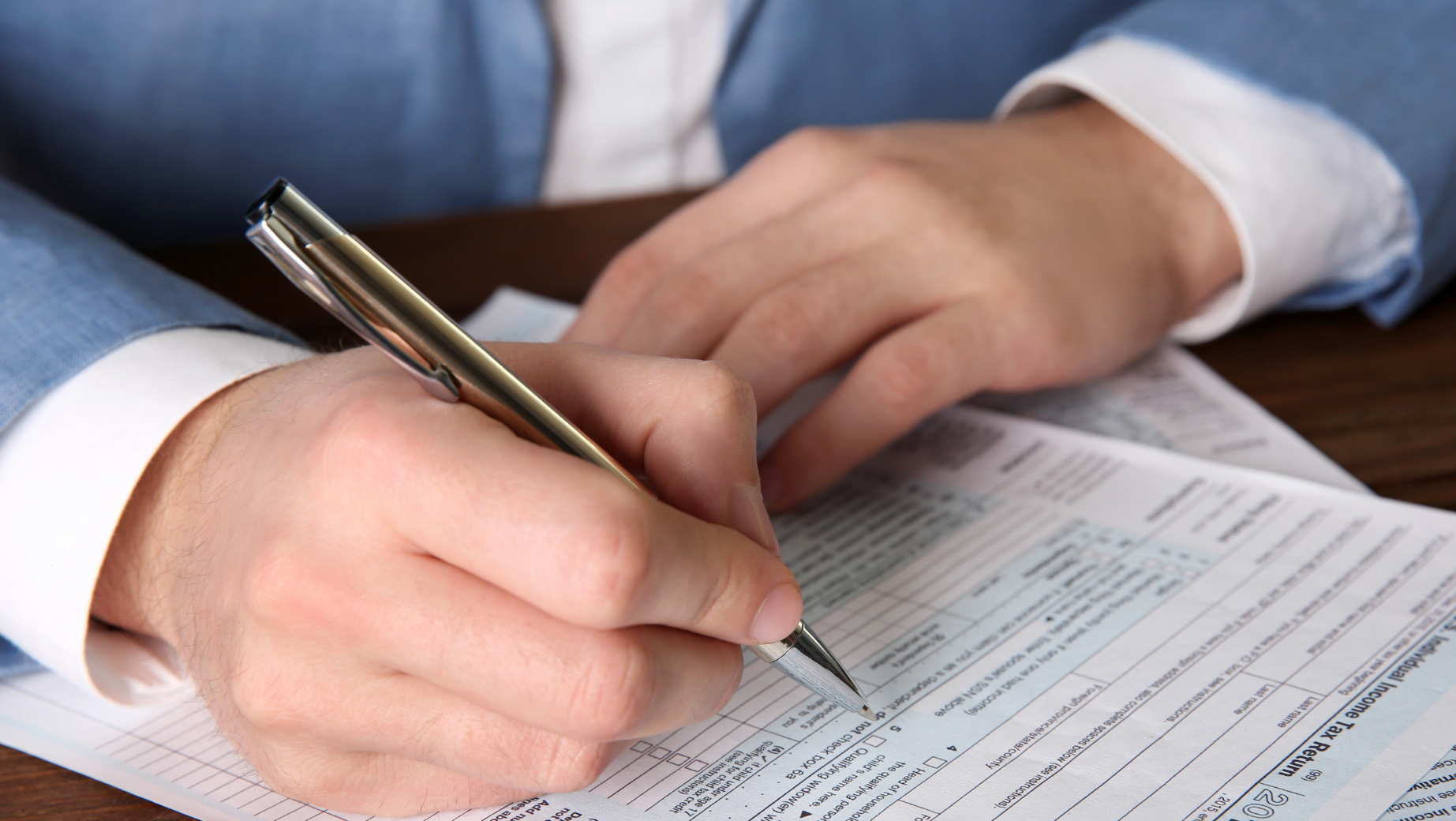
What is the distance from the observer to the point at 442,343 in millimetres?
296

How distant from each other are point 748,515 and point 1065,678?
0.16 metres

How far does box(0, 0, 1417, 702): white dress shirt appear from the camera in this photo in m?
0.41

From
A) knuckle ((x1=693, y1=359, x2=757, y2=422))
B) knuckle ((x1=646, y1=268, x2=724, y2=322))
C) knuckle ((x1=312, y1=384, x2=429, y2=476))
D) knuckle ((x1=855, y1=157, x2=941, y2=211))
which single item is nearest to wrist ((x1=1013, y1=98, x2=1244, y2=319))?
knuckle ((x1=855, y1=157, x2=941, y2=211))

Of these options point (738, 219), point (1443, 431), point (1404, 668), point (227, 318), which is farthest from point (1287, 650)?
point (227, 318)

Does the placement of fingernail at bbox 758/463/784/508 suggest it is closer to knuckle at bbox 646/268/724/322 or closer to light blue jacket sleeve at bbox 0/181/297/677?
knuckle at bbox 646/268/724/322

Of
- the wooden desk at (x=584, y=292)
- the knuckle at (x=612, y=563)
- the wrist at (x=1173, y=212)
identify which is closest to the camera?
the knuckle at (x=612, y=563)

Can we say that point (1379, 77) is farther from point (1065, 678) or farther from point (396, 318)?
point (396, 318)

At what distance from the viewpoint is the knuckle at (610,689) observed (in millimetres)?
290

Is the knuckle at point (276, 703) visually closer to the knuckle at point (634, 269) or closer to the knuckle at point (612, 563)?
the knuckle at point (612, 563)

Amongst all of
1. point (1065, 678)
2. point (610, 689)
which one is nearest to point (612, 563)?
point (610, 689)

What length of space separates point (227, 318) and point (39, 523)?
0.41 feet

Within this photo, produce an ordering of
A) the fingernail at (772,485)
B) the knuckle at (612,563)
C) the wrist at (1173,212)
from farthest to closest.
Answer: the wrist at (1173,212), the fingernail at (772,485), the knuckle at (612,563)

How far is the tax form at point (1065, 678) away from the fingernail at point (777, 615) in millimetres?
70

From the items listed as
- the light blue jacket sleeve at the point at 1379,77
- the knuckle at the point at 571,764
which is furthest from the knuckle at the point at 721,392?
the light blue jacket sleeve at the point at 1379,77
